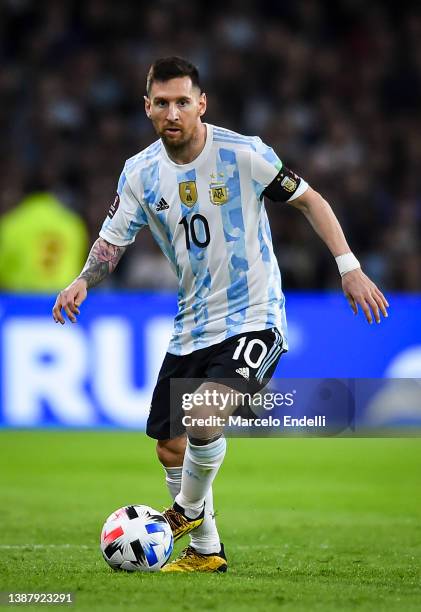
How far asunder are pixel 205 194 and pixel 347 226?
353 inches

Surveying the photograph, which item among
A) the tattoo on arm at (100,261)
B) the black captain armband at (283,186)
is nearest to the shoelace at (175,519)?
the tattoo on arm at (100,261)

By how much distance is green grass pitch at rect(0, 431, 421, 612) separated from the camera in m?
5.21

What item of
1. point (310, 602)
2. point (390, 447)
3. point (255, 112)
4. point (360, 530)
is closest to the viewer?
point (310, 602)

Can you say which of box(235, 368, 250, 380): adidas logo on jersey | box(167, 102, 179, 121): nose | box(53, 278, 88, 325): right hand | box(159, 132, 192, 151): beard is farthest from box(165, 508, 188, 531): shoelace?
box(167, 102, 179, 121): nose

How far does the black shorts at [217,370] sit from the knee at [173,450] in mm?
38

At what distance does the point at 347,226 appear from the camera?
579 inches

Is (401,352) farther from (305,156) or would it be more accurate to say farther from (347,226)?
(305,156)

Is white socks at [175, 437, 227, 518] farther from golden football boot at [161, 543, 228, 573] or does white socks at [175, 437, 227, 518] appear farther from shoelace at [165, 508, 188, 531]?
golden football boot at [161, 543, 228, 573]

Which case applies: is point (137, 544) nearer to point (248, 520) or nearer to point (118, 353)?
point (248, 520)

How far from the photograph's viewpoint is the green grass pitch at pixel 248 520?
5207 mm

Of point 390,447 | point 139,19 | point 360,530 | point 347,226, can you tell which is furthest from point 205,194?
point 139,19

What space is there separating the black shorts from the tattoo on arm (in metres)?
0.49

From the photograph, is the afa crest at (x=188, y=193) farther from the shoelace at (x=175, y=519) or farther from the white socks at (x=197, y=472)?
the shoelace at (x=175, y=519)

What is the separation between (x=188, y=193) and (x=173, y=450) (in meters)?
1.17
